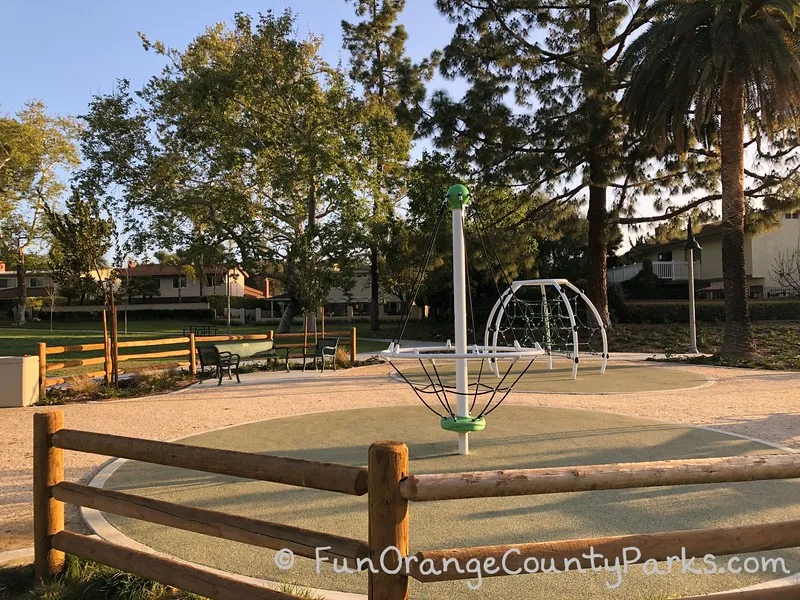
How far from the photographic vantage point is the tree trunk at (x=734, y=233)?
17375mm

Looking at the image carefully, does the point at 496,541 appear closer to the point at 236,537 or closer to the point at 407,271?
the point at 236,537

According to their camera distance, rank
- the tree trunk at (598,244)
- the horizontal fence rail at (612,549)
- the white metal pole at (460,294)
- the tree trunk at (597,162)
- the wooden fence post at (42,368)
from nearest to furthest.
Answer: the horizontal fence rail at (612,549) < the white metal pole at (460,294) < the wooden fence post at (42,368) < the tree trunk at (597,162) < the tree trunk at (598,244)

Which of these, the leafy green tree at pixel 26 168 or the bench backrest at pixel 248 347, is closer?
the bench backrest at pixel 248 347

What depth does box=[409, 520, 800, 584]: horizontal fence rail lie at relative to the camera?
7.89ft

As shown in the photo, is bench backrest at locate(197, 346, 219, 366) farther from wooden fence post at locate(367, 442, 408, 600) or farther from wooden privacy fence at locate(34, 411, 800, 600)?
wooden fence post at locate(367, 442, 408, 600)

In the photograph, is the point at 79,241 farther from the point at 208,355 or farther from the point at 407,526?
the point at 407,526

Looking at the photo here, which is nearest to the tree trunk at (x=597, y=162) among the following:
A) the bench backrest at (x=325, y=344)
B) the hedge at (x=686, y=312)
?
the hedge at (x=686, y=312)

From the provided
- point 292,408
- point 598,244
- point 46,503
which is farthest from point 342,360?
point 46,503

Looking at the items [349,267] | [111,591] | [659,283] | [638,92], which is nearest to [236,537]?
[111,591]

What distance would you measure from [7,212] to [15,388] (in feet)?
136

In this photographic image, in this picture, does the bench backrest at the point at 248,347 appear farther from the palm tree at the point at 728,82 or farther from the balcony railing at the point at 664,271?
the balcony railing at the point at 664,271

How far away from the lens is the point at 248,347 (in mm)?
18391

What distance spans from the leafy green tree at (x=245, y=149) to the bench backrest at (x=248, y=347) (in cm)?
560

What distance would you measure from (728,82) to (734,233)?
15.0ft
